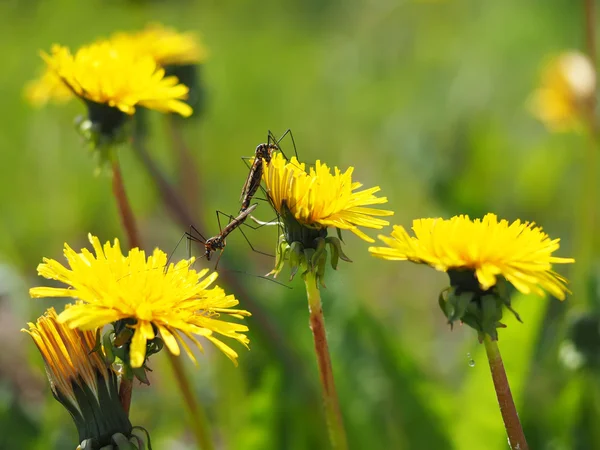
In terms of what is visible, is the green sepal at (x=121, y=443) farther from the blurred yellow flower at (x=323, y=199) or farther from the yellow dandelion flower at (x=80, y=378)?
the blurred yellow flower at (x=323, y=199)

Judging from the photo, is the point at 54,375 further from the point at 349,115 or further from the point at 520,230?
the point at 349,115

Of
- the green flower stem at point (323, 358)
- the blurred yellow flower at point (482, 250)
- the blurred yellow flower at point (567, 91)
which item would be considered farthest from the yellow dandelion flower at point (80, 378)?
the blurred yellow flower at point (567, 91)

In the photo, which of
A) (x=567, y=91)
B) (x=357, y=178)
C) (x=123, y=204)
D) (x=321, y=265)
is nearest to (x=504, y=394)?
(x=321, y=265)

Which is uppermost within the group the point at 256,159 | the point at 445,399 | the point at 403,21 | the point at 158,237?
the point at 403,21

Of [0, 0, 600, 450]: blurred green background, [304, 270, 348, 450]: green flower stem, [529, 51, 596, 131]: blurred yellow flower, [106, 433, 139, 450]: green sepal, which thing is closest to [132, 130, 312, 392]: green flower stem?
[0, 0, 600, 450]: blurred green background

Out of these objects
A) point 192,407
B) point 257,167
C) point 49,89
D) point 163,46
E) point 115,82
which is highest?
point 163,46

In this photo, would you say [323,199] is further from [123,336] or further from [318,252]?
[123,336]

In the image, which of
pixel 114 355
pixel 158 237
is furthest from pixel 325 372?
pixel 158 237
